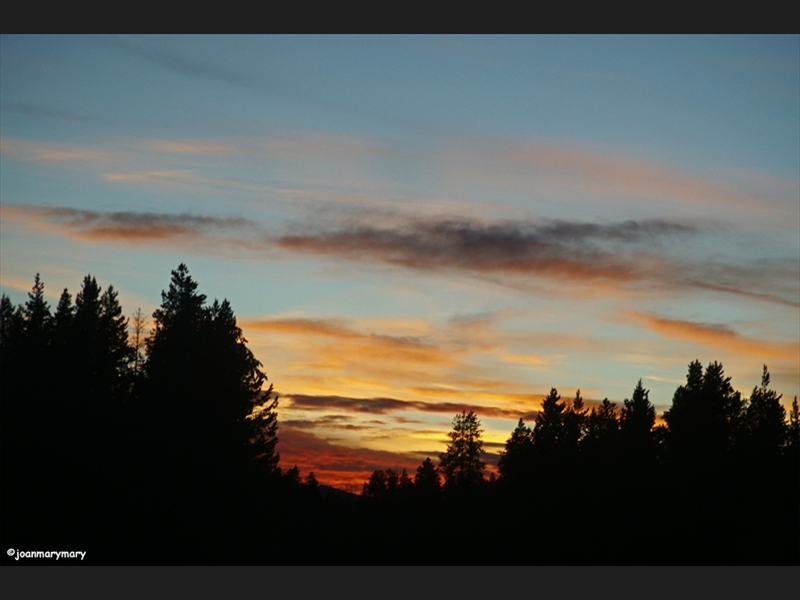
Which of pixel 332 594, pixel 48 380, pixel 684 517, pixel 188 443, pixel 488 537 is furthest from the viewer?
pixel 488 537

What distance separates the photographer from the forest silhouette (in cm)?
3900

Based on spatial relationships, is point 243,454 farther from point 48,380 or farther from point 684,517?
point 684,517

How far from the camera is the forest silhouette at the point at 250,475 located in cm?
3900

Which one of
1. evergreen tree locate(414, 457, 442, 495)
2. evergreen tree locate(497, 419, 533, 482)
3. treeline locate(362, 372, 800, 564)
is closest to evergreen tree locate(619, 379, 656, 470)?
treeline locate(362, 372, 800, 564)

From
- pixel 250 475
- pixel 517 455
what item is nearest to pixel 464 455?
pixel 517 455

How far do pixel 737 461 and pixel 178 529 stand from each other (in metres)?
42.4

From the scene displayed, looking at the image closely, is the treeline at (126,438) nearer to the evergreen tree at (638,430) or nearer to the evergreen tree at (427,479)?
the evergreen tree at (638,430)

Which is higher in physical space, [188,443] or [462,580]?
[188,443]

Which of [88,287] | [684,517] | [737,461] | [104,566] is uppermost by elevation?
[88,287]

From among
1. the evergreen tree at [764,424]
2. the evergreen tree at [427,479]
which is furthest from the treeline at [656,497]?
the evergreen tree at [427,479]

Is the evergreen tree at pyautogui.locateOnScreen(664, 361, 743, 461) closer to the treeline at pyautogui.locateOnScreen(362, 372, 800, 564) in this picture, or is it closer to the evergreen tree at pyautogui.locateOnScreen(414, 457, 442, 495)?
the treeline at pyautogui.locateOnScreen(362, 372, 800, 564)

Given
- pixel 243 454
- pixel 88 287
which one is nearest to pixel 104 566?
pixel 243 454

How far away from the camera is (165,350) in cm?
4562

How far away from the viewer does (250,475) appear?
52312 mm
